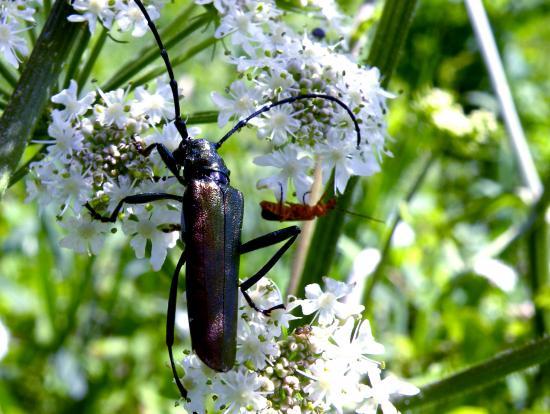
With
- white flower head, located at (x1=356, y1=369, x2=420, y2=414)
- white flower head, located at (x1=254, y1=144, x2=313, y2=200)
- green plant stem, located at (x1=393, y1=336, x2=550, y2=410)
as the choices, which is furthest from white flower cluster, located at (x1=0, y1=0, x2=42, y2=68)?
green plant stem, located at (x1=393, y1=336, x2=550, y2=410)

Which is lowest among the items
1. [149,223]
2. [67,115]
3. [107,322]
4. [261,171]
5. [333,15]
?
[107,322]

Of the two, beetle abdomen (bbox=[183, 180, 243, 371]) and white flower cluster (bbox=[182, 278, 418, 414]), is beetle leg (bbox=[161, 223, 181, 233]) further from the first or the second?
white flower cluster (bbox=[182, 278, 418, 414])

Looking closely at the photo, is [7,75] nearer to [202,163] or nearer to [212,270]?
[202,163]

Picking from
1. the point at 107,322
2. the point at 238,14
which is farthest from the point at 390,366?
the point at 238,14

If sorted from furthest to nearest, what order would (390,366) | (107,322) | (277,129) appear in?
(107,322), (390,366), (277,129)

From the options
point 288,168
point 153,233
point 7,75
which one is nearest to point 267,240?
point 288,168

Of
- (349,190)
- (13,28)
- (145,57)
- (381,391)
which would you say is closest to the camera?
(381,391)

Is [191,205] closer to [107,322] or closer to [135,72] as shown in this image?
[135,72]
